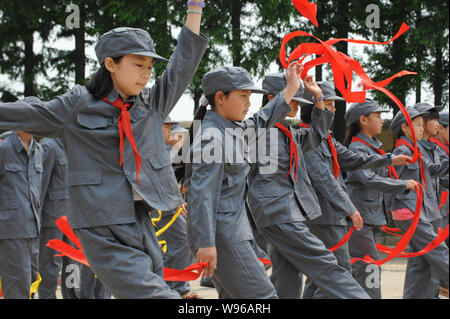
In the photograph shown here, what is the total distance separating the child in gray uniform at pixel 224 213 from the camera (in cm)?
406

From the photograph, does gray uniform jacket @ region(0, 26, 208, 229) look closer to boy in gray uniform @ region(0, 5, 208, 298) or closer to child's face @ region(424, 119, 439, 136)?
boy in gray uniform @ region(0, 5, 208, 298)

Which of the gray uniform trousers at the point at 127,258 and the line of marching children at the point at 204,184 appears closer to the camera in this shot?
the gray uniform trousers at the point at 127,258

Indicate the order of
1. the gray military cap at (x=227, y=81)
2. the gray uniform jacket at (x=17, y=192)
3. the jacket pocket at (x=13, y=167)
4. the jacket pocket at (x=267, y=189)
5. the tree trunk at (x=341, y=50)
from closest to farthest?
the gray military cap at (x=227, y=81) < the jacket pocket at (x=267, y=189) < the gray uniform jacket at (x=17, y=192) < the jacket pocket at (x=13, y=167) < the tree trunk at (x=341, y=50)

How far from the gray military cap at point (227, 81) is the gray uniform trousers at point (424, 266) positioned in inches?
119

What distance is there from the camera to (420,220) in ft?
22.5

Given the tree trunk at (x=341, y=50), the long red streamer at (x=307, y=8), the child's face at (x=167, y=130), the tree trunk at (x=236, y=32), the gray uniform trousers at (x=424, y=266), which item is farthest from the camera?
the tree trunk at (x=236, y=32)

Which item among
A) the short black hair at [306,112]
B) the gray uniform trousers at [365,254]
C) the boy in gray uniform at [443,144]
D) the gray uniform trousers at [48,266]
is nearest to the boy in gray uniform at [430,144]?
the boy in gray uniform at [443,144]

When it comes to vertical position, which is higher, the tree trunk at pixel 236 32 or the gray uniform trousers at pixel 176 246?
the tree trunk at pixel 236 32

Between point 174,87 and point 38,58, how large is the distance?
14.1 meters

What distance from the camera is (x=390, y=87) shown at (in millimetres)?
15023

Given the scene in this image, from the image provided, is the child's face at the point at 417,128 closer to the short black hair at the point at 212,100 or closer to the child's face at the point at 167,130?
the child's face at the point at 167,130

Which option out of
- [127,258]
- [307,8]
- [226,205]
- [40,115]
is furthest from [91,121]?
[307,8]

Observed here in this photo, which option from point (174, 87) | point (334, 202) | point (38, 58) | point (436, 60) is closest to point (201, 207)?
point (174, 87)

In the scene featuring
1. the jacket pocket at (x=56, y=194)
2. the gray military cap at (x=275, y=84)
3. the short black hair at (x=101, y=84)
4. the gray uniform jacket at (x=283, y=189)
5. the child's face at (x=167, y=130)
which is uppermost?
the gray military cap at (x=275, y=84)
